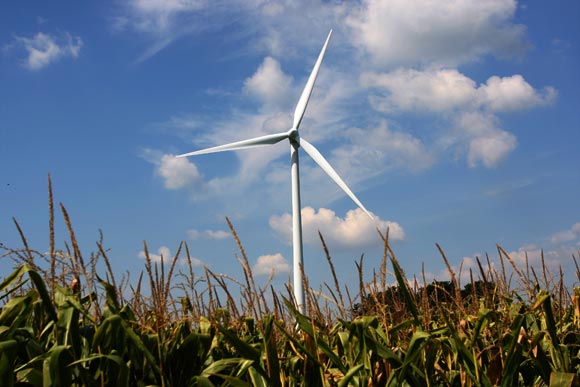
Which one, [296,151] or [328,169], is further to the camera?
[296,151]

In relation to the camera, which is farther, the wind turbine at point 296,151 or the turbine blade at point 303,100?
the turbine blade at point 303,100

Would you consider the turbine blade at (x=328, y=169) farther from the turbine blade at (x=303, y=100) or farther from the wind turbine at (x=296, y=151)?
the turbine blade at (x=303, y=100)

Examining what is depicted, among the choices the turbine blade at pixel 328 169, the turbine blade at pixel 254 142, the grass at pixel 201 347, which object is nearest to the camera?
the grass at pixel 201 347

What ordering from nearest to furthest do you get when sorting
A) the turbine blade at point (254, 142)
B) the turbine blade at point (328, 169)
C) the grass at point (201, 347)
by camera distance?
the grass at point (201, 347), the turbine blade at point (328, 169), the turbine blade at point (254, 142)

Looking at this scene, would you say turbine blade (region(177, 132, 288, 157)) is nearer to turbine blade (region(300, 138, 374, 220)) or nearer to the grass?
turbine blade (region(300, 138, 374, 220))

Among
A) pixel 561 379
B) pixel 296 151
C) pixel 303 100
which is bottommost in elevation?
pixel 561 379

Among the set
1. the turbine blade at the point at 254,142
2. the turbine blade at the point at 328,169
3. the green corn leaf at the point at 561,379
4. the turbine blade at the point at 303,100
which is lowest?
the green corn leaf at the point at 561,379

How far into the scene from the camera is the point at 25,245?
13.4 ft

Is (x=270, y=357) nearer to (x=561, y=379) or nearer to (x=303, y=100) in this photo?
(x=561, y=379)

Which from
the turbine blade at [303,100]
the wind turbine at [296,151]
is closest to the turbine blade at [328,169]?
the wind turbine at [296,151]

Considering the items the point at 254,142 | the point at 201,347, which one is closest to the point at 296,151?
the point at 254,142

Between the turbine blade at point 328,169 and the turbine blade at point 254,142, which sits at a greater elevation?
the turbine blade at point 254,142

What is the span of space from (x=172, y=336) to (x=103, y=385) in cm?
84

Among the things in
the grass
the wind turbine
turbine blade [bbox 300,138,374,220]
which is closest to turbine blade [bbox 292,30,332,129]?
the wind turbine
